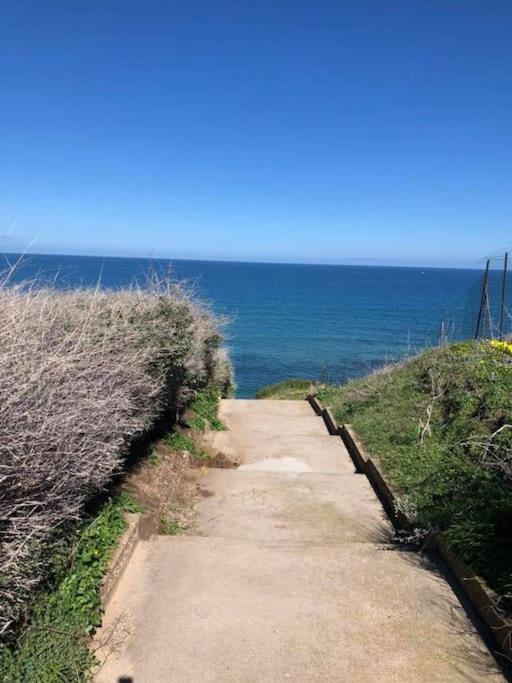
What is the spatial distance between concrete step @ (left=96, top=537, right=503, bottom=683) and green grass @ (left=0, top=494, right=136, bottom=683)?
19 centimetres

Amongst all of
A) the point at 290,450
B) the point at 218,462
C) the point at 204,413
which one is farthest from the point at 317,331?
the point at 218,462

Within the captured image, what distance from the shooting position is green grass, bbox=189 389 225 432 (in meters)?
9.16

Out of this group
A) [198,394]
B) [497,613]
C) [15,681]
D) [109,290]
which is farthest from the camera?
[198,394]

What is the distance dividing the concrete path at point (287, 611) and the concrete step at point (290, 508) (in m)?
0.03

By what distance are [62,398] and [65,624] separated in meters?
1.46

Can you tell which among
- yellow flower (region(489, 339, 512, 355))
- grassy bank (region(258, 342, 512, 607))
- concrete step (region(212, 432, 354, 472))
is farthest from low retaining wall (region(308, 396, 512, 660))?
yellow flower (region(489, 339, 512, 355))

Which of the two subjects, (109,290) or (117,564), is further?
(109,290)

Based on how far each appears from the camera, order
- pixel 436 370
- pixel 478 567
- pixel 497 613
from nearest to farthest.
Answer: pixel 497 613 → pixel 478 567 → pixel 436 370

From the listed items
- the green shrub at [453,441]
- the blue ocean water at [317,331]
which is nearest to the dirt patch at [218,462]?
the green shrub at [453,441]

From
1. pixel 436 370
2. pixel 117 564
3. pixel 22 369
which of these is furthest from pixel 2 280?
pixel 436 370

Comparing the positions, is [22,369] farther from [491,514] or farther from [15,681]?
[491,514]

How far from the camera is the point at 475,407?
6871mm

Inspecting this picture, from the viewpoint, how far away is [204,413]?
9.90m

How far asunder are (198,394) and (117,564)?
6523 millimetres
